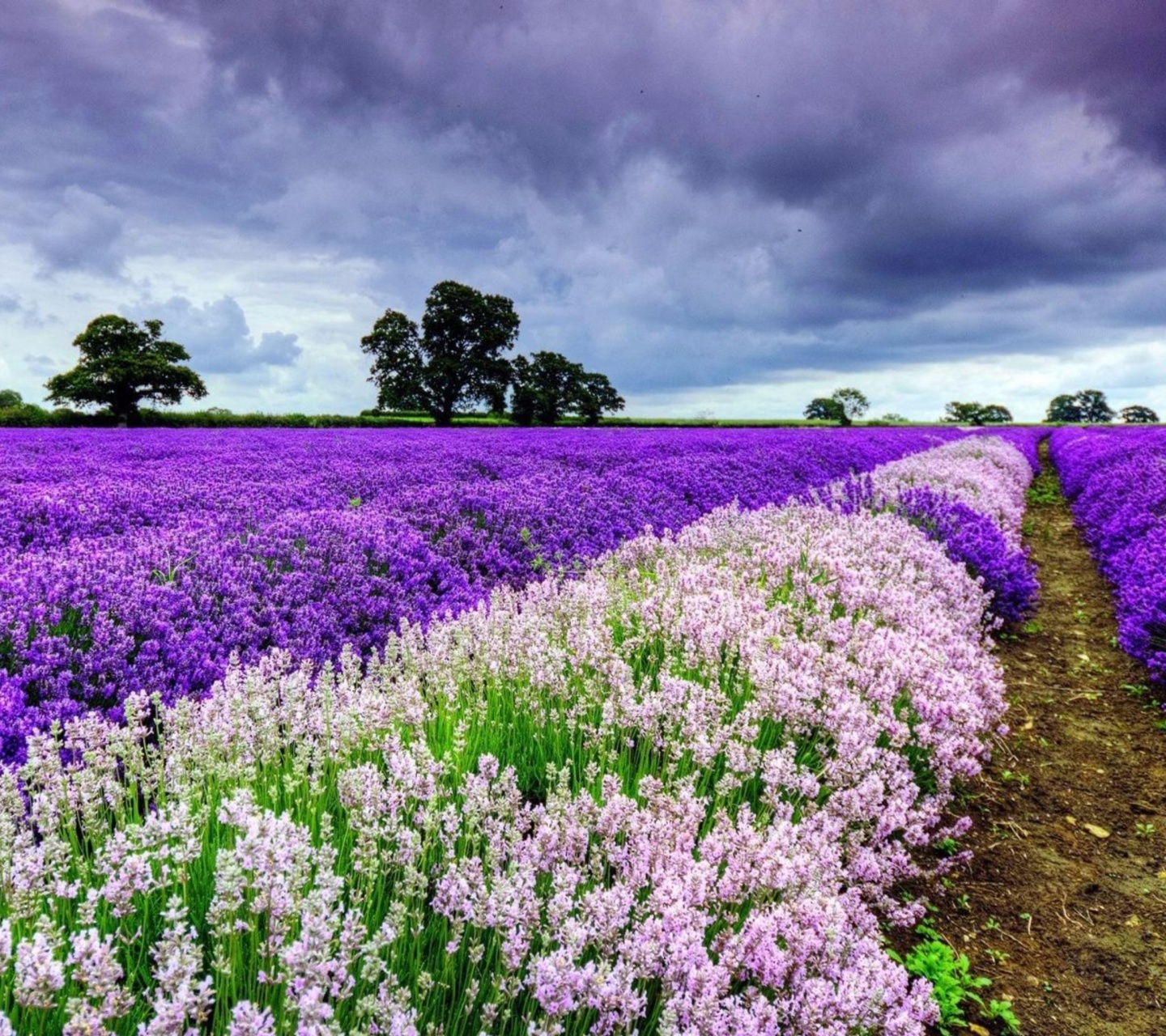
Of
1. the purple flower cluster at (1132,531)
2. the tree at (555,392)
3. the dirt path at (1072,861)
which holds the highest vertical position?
the tree at (555,392)

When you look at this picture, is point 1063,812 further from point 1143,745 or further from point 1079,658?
point 1079,658

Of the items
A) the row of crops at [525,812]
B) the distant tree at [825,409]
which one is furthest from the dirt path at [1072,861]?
the distant tree at [825,409]

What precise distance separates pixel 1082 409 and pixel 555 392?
87710 mm

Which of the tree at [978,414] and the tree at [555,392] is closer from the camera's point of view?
the tree at [555,392]

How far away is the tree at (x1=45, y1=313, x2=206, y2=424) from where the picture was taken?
3944 centimetres

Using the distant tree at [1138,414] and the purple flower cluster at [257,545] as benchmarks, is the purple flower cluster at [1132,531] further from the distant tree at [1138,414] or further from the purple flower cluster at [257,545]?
the distant tree at [1138,414]

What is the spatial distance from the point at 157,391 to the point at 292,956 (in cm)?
4670

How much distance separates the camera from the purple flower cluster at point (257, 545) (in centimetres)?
398

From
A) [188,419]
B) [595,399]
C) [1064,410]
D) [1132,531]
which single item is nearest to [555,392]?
[595,399]

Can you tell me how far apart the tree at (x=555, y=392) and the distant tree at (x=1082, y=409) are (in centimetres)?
7715

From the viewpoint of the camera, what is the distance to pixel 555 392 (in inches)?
1982

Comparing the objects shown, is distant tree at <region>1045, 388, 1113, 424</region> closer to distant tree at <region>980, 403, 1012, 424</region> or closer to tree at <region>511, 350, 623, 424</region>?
distant tree at <region>980, 403, 1012, 424</region>

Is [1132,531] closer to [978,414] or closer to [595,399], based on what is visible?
[595,399]

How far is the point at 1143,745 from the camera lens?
5.25 m
